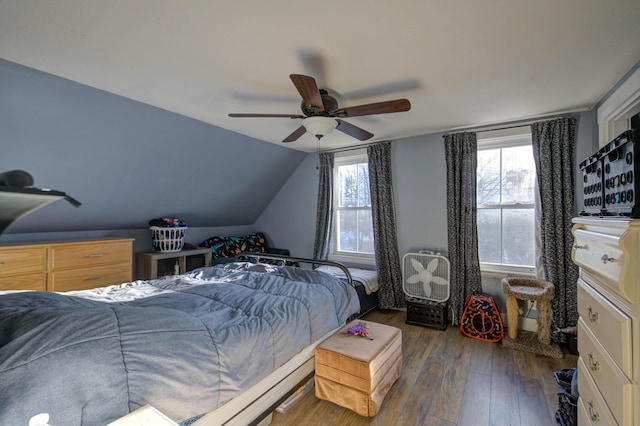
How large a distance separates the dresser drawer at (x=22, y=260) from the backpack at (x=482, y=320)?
4.27m

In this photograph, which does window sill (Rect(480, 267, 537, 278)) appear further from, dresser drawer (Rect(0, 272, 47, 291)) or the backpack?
dresser drawer (Rect(0, 272, 47, 291))

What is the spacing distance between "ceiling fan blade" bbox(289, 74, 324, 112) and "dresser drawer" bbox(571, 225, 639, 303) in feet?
4.86

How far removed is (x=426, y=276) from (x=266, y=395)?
7.26ft

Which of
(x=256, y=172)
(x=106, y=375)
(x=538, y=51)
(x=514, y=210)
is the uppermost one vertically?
(x=538, y=51)

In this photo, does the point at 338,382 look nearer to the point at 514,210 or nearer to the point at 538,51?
the point at 538,51

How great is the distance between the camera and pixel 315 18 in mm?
1401

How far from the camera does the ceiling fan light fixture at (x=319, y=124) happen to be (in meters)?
2.09

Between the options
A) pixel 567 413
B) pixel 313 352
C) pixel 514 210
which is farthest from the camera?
pixel 514 210

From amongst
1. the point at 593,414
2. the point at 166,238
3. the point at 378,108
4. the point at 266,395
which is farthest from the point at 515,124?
the point at 166,238

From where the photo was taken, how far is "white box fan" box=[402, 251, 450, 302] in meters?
3.14

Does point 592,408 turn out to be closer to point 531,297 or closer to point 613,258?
point 613,258

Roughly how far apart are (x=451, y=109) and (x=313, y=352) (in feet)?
8.05

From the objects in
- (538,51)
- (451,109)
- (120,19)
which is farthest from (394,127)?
(120,19)

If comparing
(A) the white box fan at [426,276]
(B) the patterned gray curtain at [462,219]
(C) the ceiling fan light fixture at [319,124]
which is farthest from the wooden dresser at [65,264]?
(B) the patterned gray curtain at [462,219]
